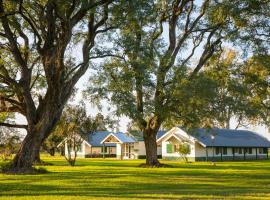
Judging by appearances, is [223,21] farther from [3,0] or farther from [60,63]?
[3,0]

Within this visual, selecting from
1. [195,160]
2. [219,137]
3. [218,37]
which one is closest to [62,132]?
[218,37]

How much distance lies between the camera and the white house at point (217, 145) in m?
57.4

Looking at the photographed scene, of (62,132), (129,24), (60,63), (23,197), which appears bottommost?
(23,197)

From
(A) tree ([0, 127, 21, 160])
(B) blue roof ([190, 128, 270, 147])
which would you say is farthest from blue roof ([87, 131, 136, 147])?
(A) tree ([0, 127, 21, 160])

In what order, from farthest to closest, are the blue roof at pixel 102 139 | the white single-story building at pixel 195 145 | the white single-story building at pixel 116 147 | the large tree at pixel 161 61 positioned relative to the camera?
1. the blue roof at pixel 102 139
2. the white single-story building at pixel 116 147
3. the white single-story building at pixel 195 145
4. the large tree at pixel 161 61

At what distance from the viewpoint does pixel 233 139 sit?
207 ft

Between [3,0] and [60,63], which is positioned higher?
[3,0]

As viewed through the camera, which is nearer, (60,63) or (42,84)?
(60,63)

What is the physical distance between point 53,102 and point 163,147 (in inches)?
1454

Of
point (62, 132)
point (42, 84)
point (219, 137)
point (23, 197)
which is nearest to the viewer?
point (23, 197)

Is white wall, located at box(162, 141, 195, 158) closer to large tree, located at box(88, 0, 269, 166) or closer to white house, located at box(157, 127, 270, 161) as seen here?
white house, located at box(157, 127, 270, 161)

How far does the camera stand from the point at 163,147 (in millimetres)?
62656

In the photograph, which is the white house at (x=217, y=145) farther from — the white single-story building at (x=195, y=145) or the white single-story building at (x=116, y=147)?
the white single-story building at (x=116, y=147)

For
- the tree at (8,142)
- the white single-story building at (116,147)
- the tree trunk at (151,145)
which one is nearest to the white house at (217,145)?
the white single-story building at (116,147)
